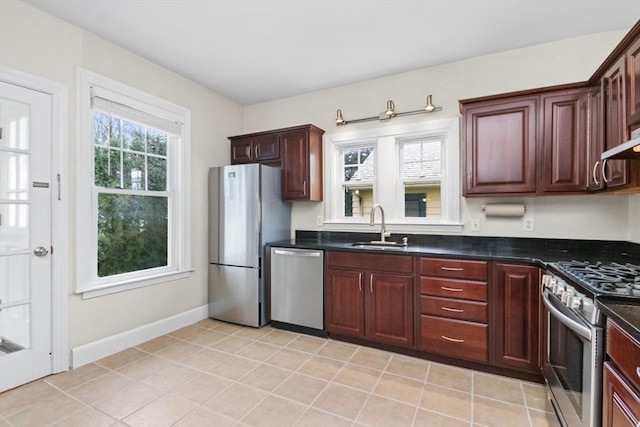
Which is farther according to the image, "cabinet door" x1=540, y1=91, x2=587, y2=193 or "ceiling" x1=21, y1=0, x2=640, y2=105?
"cabinet door" x1=540, y1=91, x2=587, y2=193

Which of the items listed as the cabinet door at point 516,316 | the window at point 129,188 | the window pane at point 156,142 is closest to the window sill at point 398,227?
the cabinet door at point 516,316

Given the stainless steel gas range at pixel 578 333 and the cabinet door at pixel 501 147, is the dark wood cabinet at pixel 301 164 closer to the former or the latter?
the cabinet door at pixel 501 147

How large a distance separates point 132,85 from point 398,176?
9.01 feet

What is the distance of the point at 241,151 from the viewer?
382cm

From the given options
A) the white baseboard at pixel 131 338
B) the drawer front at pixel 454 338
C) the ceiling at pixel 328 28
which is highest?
the ceiling at pixel 328 28

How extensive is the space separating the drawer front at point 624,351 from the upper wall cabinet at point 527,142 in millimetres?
1568

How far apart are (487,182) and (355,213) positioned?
1.43 m

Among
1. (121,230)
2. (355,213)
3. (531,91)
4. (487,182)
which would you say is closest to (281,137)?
(355,213)

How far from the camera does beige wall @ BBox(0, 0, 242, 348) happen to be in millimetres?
2141

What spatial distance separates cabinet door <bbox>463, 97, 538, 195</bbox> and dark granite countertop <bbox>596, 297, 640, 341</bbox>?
57.3 inches

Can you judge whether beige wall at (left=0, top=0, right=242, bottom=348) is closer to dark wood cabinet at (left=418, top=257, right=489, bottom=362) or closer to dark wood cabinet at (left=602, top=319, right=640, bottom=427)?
dark wood cabinet at (left=418, top=257, right=489, bottom=362)

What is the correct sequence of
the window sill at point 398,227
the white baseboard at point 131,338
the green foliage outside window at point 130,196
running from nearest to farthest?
the white baseboard at point 131,338 → the green foliage outside window at point 130,196 → the window sill at point 398,227

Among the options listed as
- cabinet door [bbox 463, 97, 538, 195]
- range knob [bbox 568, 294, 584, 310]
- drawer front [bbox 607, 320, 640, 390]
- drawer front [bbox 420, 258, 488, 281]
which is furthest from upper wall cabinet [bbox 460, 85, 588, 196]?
drawer front [bbox 607, 320, 640, 390]

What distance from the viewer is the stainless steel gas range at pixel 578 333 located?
1.24 metres
